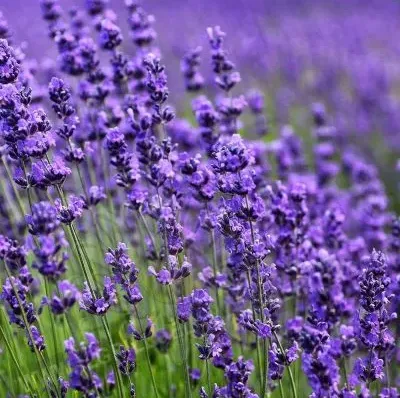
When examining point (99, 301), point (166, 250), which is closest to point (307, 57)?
point (166, 250)

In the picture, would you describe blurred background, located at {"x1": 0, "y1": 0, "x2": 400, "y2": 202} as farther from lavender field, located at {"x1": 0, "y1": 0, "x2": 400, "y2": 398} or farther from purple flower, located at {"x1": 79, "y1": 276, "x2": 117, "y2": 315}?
purple flower, located at {"x1": 79, "y1": 276, "x2": 117, "y2": 315}

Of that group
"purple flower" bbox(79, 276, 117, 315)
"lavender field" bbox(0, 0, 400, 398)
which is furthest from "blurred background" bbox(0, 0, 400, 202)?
"purple flower" bbox(79, 276, 117, 315)

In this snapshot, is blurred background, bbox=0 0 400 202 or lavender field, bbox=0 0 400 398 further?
blurred background, bbox=0 0 400 202

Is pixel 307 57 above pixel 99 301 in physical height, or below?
above

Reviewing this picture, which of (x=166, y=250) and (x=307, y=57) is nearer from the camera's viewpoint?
(x=166, y=250)

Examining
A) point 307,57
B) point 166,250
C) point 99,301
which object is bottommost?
point 99,301

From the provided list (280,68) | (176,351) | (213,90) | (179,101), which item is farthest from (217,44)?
(280,68)

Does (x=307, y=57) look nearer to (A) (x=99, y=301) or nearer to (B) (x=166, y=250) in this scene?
(B) (x=166, y=250)
